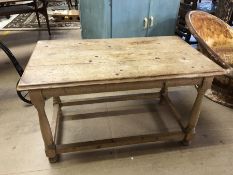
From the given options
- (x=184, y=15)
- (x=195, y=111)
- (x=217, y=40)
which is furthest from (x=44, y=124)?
(x=184, y=15)

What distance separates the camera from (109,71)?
1253mm

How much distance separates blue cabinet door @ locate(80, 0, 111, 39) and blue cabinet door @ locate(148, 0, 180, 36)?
0.52m

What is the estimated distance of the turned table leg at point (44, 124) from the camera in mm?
1174

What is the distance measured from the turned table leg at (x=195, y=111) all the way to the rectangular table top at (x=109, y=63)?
9 cm

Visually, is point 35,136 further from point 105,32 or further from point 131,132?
point 105,32

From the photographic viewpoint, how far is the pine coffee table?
3.88 feet

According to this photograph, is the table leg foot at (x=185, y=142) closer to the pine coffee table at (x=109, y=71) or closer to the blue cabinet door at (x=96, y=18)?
the pine coffee table at (x=109, y=71)

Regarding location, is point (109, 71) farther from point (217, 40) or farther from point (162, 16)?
point (217, 40)

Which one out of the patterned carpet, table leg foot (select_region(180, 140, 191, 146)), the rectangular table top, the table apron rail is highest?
the rectangular table top

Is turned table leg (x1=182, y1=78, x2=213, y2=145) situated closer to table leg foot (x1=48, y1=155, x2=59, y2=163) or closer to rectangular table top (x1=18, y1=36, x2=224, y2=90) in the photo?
rectangular table top (x1=18, y1=36, x2=224, y2=90)

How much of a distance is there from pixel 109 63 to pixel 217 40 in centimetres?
167

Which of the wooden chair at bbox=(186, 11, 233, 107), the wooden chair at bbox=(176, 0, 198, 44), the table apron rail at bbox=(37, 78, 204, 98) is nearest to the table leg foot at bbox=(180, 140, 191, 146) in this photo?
the table apron rail at bbox=(37, 78, 204, 98)

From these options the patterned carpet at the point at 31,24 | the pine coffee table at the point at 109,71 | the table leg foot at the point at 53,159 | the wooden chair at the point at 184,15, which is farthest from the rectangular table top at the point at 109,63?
the patterned carpet at the point at 31,24

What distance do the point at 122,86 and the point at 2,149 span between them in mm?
1083
